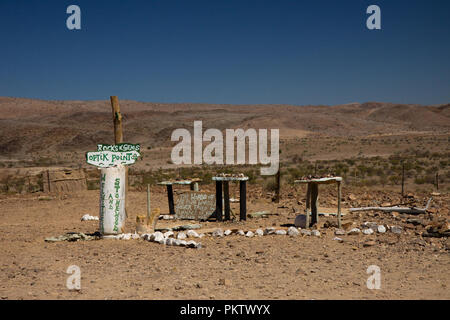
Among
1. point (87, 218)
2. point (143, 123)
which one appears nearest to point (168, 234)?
point (87, 218)

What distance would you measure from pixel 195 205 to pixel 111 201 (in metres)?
3.42

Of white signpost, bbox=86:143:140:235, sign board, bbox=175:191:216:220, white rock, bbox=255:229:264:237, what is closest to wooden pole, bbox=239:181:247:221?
sign board, bbox=175:191:216:220

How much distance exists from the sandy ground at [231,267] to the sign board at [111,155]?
178cm

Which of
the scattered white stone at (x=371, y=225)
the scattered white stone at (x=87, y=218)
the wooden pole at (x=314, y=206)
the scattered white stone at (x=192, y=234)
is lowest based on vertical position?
the scattered white stone at (x=87, y=218)

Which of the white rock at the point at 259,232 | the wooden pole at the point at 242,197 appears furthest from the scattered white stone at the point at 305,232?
the wooden pole at the point at 242,197

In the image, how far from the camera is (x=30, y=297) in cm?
641

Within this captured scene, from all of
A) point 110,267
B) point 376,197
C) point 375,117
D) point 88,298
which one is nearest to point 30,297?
point 88,298

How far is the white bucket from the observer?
1077 cm

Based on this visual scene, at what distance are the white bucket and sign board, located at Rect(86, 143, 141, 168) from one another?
0.57 feet

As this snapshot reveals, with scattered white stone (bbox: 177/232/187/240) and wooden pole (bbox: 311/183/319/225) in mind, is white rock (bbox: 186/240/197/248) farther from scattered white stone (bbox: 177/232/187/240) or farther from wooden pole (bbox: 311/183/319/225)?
wooden pole (bbox: 311/183/319/225)

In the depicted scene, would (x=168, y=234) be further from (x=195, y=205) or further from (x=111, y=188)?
(x=195, y=205)

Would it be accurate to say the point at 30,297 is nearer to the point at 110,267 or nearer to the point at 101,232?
the point at 110,267

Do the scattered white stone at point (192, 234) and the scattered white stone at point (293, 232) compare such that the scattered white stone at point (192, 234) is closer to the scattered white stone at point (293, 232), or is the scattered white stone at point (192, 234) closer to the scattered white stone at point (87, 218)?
the scattered white stone at point (293, 232)

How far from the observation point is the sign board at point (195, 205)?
1360cm
